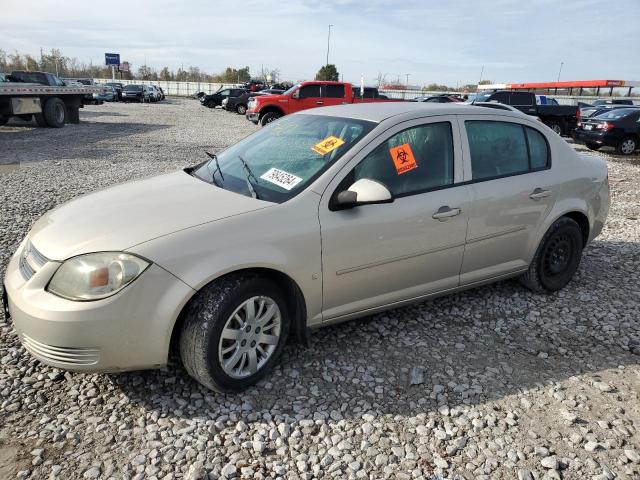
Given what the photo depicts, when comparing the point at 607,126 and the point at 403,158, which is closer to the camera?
the point at 403,158

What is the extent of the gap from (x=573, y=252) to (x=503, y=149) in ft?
4.25

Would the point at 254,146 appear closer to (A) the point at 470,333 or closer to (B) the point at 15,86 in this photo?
(A) the point at 470,333

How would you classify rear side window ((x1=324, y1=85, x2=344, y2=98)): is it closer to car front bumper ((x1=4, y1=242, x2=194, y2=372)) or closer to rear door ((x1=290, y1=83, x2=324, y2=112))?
rear door ((x1=290, y1=83, x2=324, y2=112))

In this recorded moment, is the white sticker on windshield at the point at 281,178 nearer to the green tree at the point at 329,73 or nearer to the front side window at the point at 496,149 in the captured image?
the front side window at the point at 496,149

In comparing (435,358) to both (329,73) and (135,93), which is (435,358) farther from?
(329,73)

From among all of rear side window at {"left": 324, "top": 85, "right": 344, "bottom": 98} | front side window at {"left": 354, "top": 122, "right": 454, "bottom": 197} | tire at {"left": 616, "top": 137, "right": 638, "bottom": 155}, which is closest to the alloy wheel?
front side window at {"left": 354, "top": 122, "right": 454, "bottom": 197}

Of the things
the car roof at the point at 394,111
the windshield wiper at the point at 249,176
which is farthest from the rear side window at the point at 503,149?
the windshield wiper at the point at 249,176

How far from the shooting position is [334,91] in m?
18.8

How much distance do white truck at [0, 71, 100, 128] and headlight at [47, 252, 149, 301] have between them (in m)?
15.3

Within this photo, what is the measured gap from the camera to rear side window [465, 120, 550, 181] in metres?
3.71

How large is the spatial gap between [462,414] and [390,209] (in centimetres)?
129

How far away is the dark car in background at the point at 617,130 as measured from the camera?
15.0 m

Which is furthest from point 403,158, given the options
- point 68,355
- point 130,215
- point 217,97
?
point 217,97

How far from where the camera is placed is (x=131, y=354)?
2.58 m
